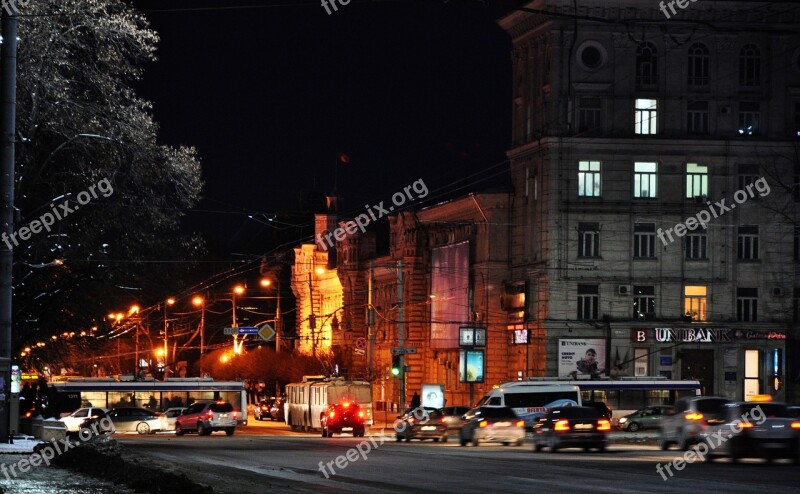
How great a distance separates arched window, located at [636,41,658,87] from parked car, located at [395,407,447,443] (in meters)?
29.0

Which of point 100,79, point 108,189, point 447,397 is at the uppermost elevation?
point 100,79

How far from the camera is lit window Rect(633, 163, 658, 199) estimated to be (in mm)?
76250

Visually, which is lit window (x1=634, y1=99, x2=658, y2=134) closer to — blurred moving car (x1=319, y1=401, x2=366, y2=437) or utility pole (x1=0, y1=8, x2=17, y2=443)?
blurred moving car (x1=319, y1=401, x2=366, y2=437)

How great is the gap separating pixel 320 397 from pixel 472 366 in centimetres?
1316

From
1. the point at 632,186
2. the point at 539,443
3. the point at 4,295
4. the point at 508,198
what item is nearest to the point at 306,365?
the point at 508,198

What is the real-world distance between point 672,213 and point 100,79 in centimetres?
4569

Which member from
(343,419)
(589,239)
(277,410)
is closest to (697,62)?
(589,239)

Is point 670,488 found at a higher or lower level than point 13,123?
lower

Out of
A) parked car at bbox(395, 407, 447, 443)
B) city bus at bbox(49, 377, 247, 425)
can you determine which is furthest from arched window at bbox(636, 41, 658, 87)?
parked car at bbox(395, 407, 447, 443)

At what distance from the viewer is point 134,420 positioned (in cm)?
6278

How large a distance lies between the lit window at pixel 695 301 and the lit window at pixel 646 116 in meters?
8.81

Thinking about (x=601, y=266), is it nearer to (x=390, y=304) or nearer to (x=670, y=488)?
(x=390, y=304)

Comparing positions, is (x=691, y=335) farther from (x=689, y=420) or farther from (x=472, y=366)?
(x=689, y=420)

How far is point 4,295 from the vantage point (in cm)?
3262
